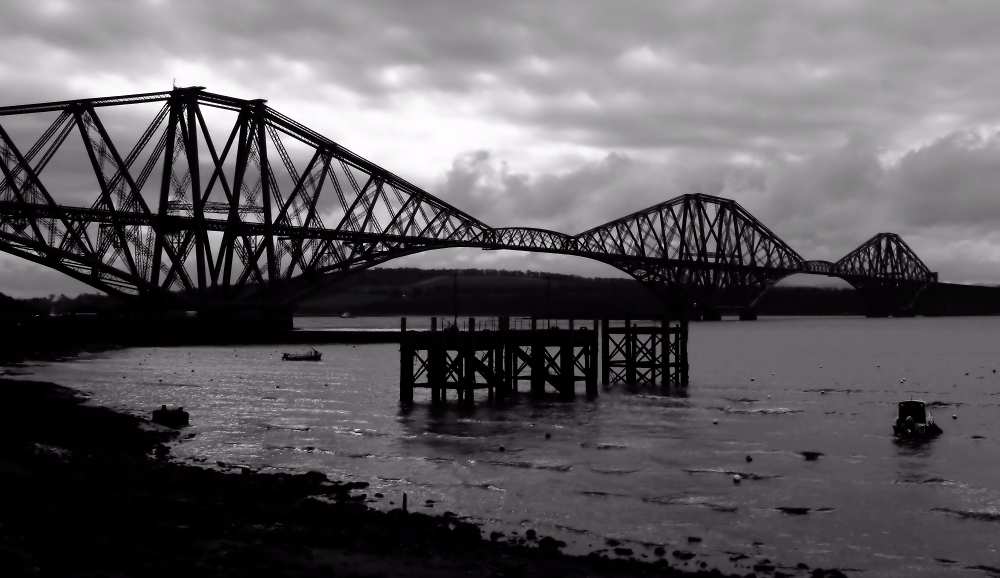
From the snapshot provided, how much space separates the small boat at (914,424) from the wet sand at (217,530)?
19648 mm

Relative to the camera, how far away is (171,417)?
115 ft

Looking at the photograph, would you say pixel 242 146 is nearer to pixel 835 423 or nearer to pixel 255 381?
pixel 255 381

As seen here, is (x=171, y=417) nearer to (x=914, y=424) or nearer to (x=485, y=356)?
(x=485, y=356)

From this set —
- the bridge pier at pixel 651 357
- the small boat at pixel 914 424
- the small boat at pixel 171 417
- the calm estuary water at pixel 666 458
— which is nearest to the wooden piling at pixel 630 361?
the bridge pier at pixel 651 357

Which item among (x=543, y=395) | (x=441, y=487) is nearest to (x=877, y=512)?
(x=441, y=487)

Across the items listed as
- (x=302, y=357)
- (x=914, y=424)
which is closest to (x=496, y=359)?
(x=914, y=424)

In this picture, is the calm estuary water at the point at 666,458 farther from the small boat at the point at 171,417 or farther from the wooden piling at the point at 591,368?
the small boat at the point at 171,417

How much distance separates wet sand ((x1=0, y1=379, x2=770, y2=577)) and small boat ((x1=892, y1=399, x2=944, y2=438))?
19.6 m

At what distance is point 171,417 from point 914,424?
89.8ft

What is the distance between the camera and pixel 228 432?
112ft

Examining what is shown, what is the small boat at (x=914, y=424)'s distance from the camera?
3431 centimetres

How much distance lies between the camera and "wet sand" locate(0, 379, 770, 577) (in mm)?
14953

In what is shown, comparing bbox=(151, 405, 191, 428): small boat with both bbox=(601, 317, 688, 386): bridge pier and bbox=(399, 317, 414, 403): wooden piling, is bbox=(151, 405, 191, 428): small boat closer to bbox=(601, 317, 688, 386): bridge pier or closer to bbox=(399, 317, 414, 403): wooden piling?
bbox=(399, 317, 414, 403): wooden piling

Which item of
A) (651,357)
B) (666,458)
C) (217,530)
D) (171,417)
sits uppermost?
(651,357)
